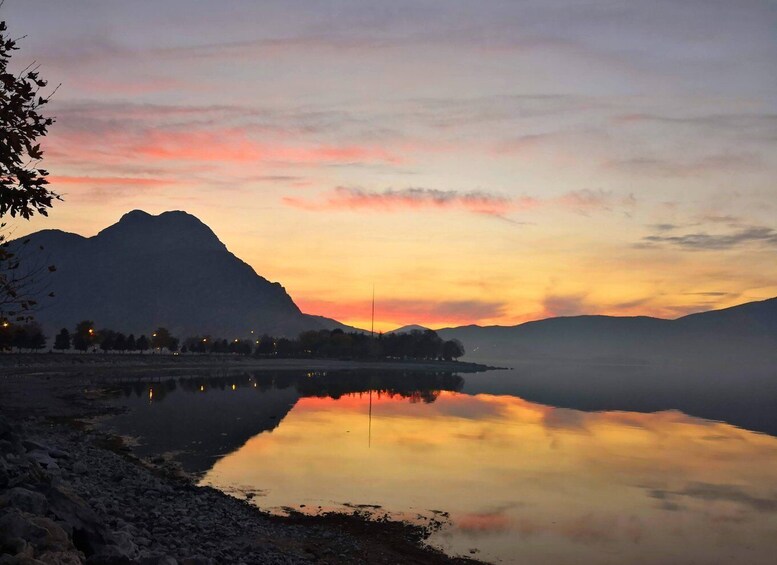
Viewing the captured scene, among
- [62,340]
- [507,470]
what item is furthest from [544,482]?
[62,340]

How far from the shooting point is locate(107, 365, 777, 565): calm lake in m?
30.0

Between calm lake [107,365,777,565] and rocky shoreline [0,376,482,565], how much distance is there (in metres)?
2.99

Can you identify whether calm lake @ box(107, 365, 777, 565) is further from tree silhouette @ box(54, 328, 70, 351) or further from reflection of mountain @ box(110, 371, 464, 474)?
tree silhouette @ box(54, 328, 70, 351)

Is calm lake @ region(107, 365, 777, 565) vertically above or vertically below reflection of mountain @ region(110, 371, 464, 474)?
below

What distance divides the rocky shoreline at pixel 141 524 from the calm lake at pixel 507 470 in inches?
118

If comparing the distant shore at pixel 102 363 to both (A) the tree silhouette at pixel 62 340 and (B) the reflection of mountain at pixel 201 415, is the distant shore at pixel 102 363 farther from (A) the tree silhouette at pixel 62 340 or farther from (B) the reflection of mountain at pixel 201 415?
(A) the tree silhouette at pixel 62 340

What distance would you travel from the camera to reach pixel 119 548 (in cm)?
1434

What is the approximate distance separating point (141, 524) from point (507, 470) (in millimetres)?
30824

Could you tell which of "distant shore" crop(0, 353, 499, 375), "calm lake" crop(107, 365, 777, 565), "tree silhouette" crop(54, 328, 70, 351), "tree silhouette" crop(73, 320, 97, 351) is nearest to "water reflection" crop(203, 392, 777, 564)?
"calm lake" crop(107, 365, 777, 565)

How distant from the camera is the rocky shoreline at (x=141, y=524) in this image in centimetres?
1298

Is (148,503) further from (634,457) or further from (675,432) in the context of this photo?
(675,432)

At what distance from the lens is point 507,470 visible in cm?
4547

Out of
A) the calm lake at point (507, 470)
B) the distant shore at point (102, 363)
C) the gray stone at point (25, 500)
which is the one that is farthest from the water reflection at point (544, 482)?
the distant shore at point (102, 363)

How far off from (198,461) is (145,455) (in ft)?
11.9
